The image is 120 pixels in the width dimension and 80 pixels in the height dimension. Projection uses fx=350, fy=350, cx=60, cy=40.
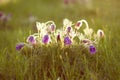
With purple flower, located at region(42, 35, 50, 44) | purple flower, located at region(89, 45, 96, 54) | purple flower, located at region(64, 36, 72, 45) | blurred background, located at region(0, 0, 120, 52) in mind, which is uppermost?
blurred background, located at region(0, 0, 120, 52)

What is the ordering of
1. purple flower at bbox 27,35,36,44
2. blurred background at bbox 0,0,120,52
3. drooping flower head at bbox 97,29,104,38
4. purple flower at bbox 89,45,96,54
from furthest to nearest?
blurred background at bbox 0,0,120,52
drooping flower head at bbox 97,29,104,38
purple flower at bbox 27,35,36,44
purple flower at bbox 89,45,96,54

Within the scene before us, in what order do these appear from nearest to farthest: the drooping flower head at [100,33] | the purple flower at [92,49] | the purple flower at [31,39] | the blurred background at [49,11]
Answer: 1. the purple flower at [92,49]
2. the purple flower at [31,39]
3. the drooping flower head at [100,33]
4. the blurred background at [49,11]

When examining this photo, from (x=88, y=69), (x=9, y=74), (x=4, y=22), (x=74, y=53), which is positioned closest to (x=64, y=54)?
(x=74, y=53)

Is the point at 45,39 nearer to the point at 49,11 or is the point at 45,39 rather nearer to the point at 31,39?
the point at 31,39

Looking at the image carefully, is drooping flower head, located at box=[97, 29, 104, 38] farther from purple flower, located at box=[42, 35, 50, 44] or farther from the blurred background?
the blurred background

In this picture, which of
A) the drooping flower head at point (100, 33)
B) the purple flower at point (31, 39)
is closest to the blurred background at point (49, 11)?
the drooping flower head at point (100, 33)

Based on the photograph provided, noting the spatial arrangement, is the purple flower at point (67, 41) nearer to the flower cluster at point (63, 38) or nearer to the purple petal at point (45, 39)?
the flower cluster at point (63, 38)

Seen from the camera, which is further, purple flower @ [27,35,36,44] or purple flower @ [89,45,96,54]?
purple flower @ [27,35,36,44]

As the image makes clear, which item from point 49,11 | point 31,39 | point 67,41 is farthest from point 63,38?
point 49,11

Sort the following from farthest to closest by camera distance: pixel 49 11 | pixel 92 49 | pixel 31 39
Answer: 1. pixel 49 11
2. pixel 31 39
3. pixel 92 49

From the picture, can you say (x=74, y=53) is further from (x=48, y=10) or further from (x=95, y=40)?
(x=48, y=10)

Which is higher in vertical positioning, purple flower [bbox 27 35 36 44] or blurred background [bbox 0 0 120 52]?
blurred background [bbox 0 0 120 52]

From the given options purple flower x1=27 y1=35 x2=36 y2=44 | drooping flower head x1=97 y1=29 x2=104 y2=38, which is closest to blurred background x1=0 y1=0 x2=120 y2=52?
drooping flower head x1=97 y1=29 x2=104 y2=38
